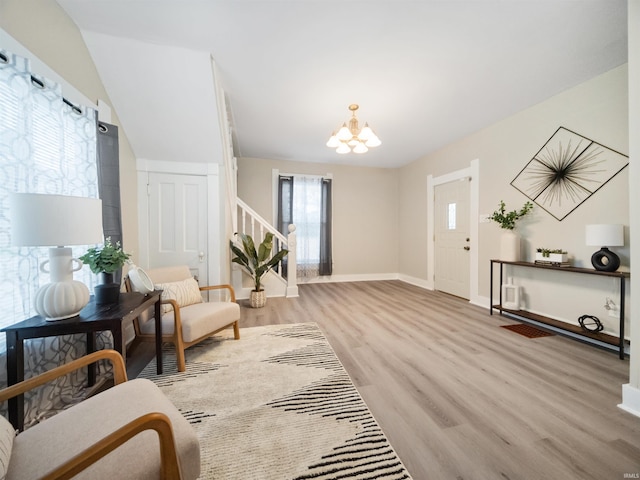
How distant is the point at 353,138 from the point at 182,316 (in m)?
2.51

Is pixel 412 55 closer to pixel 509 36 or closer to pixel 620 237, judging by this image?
pixel 509 36

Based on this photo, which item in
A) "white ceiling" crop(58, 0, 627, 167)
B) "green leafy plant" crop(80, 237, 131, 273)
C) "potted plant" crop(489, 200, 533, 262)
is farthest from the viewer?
"potted plant" crop(489, 200, 533, 262)

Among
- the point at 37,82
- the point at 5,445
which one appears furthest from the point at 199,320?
the point at 37,82

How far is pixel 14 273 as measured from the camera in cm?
135

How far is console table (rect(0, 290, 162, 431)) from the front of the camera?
3.95ft

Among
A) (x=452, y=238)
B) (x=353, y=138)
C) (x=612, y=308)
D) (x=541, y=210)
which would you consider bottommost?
(x=612, y=308)

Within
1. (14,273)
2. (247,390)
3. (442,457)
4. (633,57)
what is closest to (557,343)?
(442,457)

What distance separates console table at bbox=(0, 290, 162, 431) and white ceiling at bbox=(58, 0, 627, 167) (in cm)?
200

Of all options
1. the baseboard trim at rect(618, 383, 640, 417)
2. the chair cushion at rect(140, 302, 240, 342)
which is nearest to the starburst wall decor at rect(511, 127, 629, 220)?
the baseboard trim at rect(618, 383, 640, 417)

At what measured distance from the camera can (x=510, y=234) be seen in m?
3.16

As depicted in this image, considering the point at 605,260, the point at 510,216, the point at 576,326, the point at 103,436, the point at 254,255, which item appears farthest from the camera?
the point at 254,255

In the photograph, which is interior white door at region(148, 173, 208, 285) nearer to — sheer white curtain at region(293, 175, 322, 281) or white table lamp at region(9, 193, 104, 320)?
white table lamp at region(9, 193, 104, 320)

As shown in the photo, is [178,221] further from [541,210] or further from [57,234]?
[541,210]

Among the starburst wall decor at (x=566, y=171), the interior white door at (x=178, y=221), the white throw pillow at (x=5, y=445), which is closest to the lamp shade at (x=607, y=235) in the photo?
the starburst wall decor at (x=566, y=171)
